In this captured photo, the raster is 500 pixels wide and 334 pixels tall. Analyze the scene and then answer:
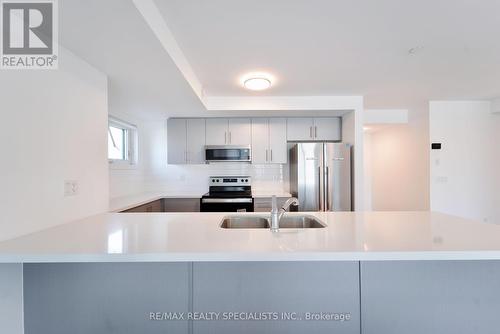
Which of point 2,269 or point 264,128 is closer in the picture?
point 2,269

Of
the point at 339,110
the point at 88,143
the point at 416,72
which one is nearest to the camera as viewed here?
the point at 88,143

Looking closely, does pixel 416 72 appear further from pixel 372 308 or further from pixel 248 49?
pixel 372 308

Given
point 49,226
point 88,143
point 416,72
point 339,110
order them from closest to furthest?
point 49,226
point 88,143
point 416,72
point 339,110

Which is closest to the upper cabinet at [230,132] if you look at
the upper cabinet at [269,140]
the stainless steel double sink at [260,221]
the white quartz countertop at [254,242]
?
the upper cabinet at [269,140]

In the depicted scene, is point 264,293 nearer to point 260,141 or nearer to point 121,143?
point 260,141

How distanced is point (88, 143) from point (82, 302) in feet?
3.82

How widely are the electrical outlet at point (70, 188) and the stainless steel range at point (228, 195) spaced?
186 cm

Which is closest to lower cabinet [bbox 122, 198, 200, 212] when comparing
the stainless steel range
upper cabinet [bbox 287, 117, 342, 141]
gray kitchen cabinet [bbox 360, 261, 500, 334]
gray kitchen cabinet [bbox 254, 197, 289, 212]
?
the stainless steel range

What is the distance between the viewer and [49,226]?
1417 mm

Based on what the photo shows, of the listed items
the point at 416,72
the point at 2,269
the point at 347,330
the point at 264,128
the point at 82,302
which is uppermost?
the point at 416,72

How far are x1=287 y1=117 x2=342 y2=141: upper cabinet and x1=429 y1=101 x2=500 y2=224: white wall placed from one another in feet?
4.98

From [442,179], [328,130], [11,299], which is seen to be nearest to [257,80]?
[328,130]

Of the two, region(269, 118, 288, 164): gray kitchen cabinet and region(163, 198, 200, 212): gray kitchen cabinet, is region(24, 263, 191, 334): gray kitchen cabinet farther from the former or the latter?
region(269, 118, 288, 164): gray kitchen cabinet

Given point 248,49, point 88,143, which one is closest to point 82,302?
point 88,143
